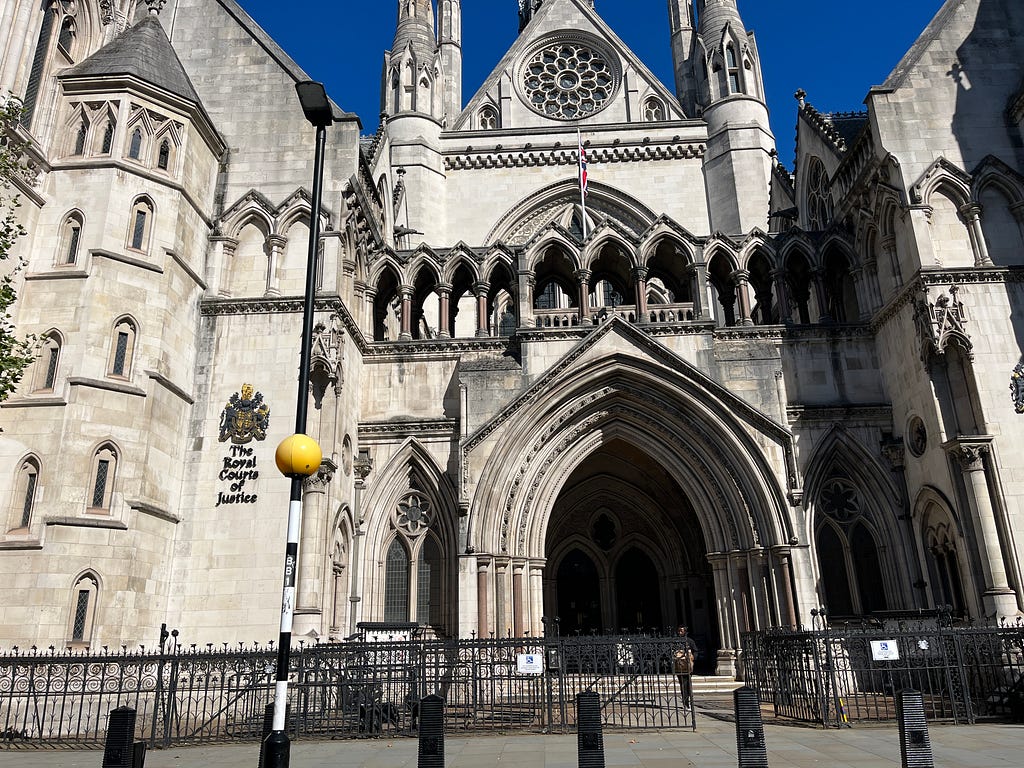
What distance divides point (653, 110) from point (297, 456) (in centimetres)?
3090

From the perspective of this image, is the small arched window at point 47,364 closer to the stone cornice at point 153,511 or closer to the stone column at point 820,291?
the stone cornice at point 153,511

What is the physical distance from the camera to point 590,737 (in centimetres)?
867

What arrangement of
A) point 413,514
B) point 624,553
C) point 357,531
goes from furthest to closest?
point 624,553, point 413,514, point 357,531

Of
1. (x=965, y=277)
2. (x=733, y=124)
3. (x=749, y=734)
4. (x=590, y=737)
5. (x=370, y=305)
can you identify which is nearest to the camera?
(x=590, y=737)

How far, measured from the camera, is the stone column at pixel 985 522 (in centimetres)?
1706

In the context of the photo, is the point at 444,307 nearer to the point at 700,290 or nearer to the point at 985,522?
the point at 700,290

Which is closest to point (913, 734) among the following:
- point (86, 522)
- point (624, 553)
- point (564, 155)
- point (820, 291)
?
point (86, 522)

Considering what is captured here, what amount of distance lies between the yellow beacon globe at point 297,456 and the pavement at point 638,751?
14.0 ft

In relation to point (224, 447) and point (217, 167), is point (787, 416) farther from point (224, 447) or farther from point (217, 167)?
point (217, 167)

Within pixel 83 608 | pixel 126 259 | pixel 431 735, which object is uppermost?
pixel 126 259

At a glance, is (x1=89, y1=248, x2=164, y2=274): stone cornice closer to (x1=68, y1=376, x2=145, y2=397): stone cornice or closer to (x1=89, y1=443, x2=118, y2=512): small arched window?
(x1=68, y1=376, x2=145, y2=397): stone cornice

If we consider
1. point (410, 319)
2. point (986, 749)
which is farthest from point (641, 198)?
point (986, 749)

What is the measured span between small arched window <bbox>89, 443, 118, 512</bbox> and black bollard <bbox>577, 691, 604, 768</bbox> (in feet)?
39.0

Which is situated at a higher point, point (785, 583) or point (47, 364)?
point (47, 364)
